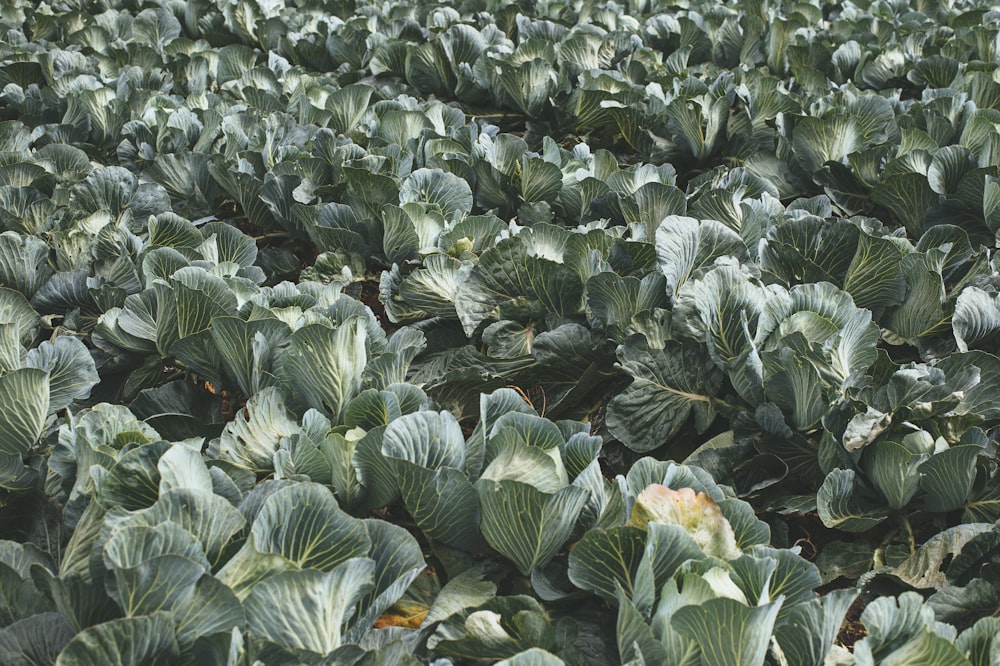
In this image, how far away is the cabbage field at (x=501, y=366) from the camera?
1401mm

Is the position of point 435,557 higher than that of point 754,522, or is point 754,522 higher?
point 754,522

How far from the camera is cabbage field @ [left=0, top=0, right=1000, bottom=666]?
1.40 m

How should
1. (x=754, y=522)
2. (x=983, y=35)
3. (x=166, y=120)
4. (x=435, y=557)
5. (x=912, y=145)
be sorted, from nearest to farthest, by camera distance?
(x=754, y=522), (x=435, y=557), (x=912, y=145), (x=166, y=120), (x=983, y=35)

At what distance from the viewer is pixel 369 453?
5.46ft

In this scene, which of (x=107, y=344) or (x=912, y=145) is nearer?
(x=107, y=344)

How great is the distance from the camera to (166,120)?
3459 mm

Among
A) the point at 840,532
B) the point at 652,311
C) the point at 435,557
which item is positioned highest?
the point at 652,311

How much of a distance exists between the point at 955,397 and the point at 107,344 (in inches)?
79.3

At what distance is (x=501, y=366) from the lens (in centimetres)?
242

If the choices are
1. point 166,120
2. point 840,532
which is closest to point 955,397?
point 840,532

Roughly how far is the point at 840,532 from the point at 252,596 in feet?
4.74

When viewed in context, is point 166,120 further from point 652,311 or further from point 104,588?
point 104,588

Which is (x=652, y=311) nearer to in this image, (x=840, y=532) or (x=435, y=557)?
(x=840, y=532)


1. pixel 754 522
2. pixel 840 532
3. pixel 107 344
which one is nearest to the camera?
pixel 754 522
